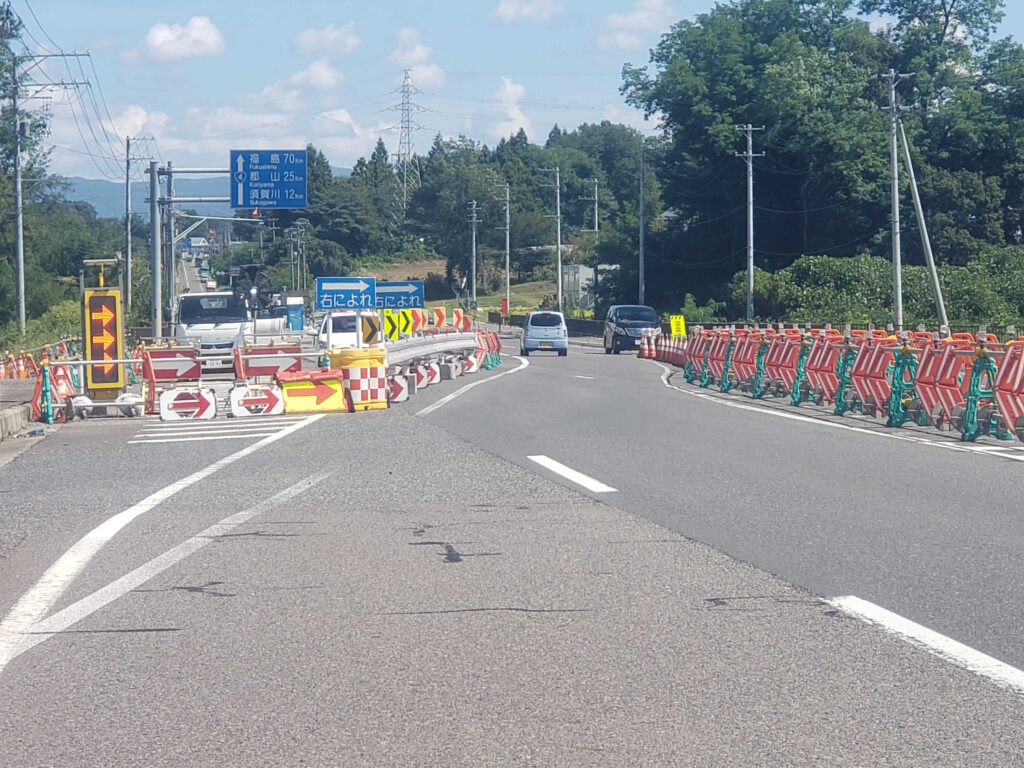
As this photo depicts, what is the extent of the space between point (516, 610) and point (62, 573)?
10.5ft

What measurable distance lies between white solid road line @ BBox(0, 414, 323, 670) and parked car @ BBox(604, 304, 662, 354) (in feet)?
135

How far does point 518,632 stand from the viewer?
6684mm

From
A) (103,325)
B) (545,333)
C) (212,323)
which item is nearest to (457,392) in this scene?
(103,325)

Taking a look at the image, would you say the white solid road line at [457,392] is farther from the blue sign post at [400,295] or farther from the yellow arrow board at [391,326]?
the blue sign post at [400,295]

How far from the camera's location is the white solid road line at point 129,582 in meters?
6.83

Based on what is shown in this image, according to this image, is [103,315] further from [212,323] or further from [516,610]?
[516,610]

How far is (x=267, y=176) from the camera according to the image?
133 ft

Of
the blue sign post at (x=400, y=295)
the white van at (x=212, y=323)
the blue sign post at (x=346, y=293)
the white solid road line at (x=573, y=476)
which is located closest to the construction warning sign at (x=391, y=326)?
the blue sign post at (x=346, y=293)

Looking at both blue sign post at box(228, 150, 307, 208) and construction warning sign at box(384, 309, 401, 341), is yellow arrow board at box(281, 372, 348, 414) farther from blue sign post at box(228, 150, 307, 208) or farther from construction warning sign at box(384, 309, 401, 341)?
blue sign post at box(228, 150, 307, 208)

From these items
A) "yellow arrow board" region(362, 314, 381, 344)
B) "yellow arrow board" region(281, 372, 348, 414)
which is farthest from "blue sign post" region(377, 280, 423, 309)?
"yellow arrow board" region(281, 372, 348, 414)

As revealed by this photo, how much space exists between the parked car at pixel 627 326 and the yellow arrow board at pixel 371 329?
26893 millimetres

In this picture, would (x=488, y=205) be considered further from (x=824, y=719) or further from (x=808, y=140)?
(x=824, y=719)

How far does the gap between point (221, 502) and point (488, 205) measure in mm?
125290

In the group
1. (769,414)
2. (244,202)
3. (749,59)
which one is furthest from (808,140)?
(769,414)
